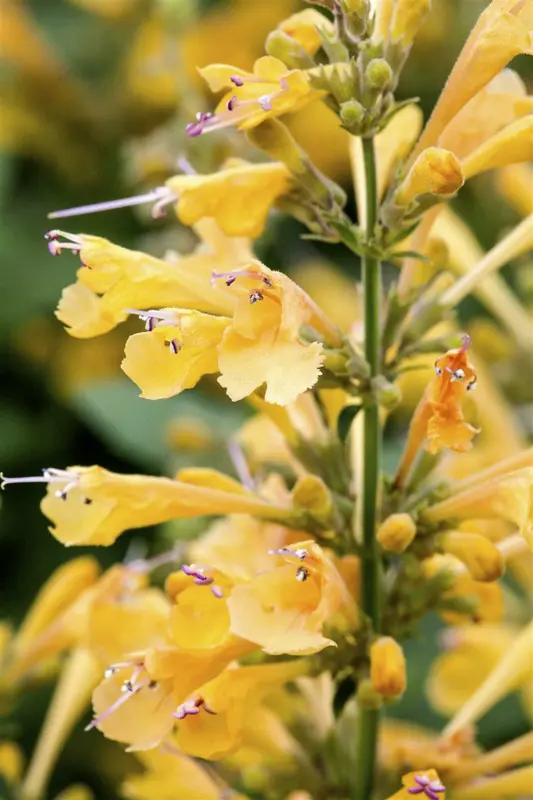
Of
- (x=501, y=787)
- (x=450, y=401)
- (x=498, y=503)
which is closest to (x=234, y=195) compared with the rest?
(x=450, y=401)

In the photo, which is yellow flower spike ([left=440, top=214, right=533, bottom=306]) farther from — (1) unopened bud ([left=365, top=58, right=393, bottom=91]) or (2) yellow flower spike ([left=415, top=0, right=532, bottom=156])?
(1) unopened bud ([left=365, top=58, right=393, bottom=91])

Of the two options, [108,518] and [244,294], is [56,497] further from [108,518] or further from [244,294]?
[244,294]

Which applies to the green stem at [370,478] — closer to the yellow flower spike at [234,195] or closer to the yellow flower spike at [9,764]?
the yellow flower spike at [234,195]

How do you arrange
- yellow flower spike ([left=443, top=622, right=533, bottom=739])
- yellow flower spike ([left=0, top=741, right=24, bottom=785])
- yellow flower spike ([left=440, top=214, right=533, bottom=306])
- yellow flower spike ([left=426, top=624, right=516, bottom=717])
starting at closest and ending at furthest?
yellow flower spike ([left=440, top=214, right=533, bottom=306]) → yellow flower spike ([left=443, top=622, right=533, bottom=739]) → yellow flower spike ([left=0, top=741, right=24, bottom=785]) → yellow flower spike ([left=426, top=624, right=516, bottom=717])

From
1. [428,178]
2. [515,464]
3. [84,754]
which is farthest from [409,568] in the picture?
[84,754]

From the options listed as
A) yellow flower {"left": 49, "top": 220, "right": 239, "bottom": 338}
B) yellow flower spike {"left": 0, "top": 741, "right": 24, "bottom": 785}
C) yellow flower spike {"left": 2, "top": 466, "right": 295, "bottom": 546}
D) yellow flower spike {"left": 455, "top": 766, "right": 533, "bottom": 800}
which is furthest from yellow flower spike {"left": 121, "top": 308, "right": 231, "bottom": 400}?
yellow flower spike {"left": 0, "top": 741, "right": 24, "bottom": 785}
